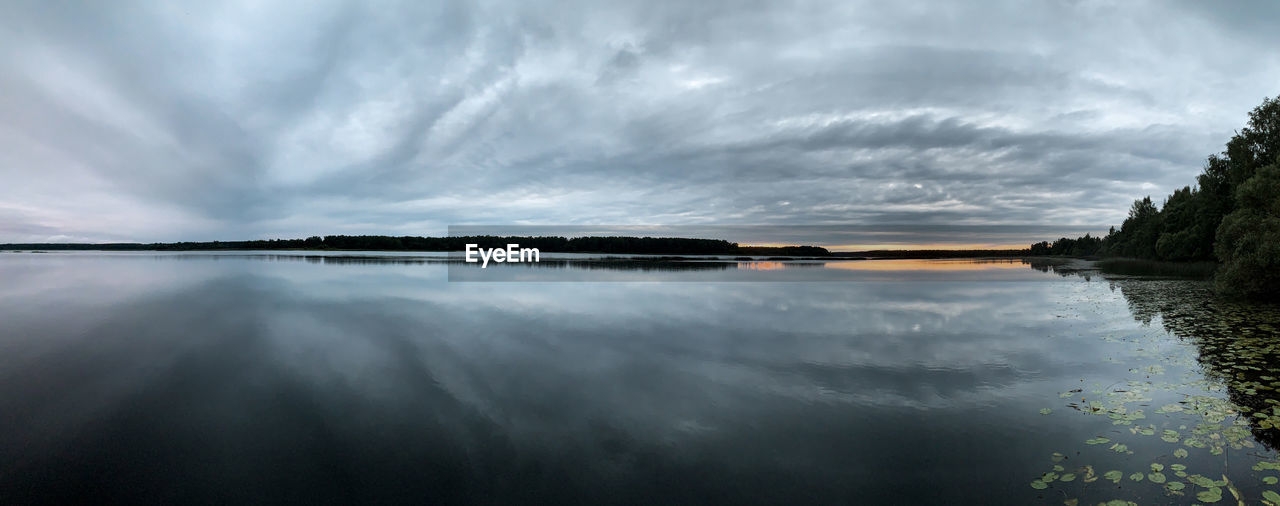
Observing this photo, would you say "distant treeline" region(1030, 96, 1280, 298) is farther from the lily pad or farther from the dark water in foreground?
the lily pad

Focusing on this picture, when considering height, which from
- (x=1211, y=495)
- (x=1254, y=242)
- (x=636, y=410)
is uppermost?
(x=1254, y=242)

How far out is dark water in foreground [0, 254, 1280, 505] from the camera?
5.73 m

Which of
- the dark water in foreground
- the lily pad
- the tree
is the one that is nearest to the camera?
the lily pad

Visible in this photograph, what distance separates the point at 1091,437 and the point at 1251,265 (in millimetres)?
23972

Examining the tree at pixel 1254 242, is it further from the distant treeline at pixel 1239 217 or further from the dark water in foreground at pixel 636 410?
the dark water in foreground at pixel 636 410

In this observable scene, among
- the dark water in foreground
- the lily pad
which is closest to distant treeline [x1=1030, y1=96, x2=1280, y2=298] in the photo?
the dark water in foreground

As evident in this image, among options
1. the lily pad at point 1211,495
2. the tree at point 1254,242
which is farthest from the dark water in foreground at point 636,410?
the tree at point 1254,242

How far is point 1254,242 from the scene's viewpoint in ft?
70.0

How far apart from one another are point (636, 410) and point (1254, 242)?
2879 cm

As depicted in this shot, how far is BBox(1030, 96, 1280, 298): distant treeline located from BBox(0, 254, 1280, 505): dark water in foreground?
22.8 feet

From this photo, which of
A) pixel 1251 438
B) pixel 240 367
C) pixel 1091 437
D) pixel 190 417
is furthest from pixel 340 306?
pixel 1251 438

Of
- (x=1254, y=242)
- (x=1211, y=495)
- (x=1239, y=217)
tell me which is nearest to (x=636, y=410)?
(x=1211, y=495)

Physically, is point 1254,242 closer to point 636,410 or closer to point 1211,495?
point 1211,495

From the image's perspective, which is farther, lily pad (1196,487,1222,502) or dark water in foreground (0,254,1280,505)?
dark water in foreground (0,254,1280,505)
